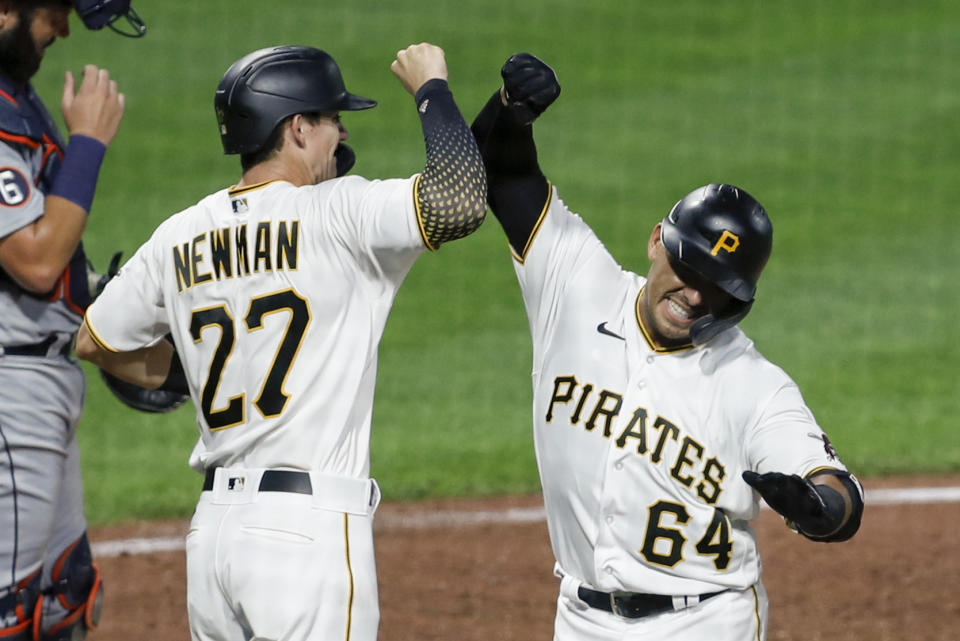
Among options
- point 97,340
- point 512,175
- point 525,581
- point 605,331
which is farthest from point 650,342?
point 525,581

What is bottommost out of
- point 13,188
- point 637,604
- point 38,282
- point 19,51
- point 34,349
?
point 637,604

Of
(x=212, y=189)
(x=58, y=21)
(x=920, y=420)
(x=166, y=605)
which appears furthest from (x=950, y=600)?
(x=212, y=189)

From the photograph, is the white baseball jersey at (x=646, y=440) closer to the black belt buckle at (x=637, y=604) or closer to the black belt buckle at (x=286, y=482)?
the black belt buckle at (x=637, y=604)

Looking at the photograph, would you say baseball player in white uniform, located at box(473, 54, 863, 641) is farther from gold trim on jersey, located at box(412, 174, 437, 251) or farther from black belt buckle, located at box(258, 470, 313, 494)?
black belt buckle, located at box(258, 470, 313, 494)

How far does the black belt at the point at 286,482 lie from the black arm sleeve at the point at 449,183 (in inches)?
24.8

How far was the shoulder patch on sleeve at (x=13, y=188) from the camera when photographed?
4105 mm

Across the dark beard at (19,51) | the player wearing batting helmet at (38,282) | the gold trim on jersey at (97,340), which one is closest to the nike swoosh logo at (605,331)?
the gold trim on jersey at (97,340)

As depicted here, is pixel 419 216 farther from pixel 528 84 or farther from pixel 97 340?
pixel 97 340

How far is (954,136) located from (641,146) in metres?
2.79

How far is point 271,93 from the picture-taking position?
144 inches

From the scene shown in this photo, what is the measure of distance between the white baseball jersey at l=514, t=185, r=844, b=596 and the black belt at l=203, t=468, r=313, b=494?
2.27ft

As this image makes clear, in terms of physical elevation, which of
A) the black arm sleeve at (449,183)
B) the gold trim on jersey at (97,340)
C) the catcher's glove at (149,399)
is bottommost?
the catcher's glove at (149,399)

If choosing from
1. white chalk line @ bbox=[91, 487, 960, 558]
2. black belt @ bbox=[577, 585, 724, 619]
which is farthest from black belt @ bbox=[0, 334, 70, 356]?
white chalk line @ bbox=[91, 487, 960, 558]

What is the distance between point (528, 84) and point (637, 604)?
4.38 ft
